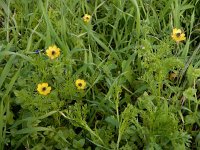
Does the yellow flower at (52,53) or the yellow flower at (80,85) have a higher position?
the yellow flower at (52,53)

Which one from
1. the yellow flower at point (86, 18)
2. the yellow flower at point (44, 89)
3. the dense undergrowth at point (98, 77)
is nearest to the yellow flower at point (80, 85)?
the dense undergrowth at point (98, 77)

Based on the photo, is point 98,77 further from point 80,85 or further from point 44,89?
point 44,89

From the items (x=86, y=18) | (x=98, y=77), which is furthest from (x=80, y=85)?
(x=86, y=18)

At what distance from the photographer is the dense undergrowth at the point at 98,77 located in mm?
1634

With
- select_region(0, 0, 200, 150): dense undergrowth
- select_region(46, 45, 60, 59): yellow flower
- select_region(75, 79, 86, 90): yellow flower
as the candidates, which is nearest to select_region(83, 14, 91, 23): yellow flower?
select_region(0, 0, 200, 150): dense undergrowth

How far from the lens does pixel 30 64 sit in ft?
6.13

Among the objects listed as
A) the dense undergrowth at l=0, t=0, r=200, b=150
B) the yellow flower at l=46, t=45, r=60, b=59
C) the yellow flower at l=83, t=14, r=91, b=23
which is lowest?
the dense undergrowth at l=0, t=0, r=200, b=150

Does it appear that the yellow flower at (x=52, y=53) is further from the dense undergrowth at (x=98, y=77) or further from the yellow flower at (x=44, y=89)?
the yellow flower at (x=44, y=89)

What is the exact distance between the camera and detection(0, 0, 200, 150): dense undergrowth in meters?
1.63

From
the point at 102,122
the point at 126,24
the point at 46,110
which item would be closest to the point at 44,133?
the point at 46,110

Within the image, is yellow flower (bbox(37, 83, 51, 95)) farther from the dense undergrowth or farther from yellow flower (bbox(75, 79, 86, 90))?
yellow flower (bbox(75, 79, 86, 90))

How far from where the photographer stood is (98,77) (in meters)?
1.82

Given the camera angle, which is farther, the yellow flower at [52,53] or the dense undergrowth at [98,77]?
the yellow flower at [52,53]

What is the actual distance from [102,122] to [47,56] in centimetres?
37
